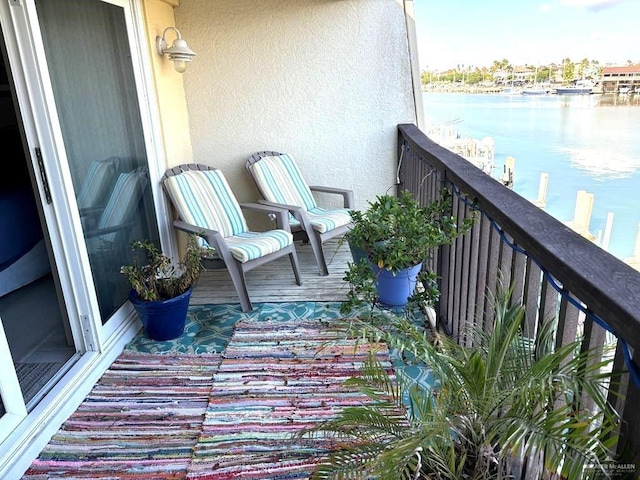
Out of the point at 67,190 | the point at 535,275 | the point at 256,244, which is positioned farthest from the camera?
the point at 256,244

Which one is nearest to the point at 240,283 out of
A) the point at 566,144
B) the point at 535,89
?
the point at 535,89

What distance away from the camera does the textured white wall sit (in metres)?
3.95

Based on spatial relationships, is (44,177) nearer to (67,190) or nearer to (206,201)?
(67,190)

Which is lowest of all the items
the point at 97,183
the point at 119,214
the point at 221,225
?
the point at 221,225

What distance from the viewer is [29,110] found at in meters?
2.02

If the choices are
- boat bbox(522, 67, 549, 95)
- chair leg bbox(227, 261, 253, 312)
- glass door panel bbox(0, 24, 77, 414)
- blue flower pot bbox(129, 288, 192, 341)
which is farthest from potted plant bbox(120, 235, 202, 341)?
boat bbox(522, 67, 549, 95)

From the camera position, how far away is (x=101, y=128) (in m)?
2.60

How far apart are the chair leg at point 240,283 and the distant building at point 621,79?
134 inches

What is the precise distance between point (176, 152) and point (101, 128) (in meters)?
1.13

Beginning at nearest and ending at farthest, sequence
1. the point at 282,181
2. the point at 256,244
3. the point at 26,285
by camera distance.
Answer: the point at 256,244 < the point at 26,285 < the point at 282,181

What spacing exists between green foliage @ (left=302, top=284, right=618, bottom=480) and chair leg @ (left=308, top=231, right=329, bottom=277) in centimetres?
225

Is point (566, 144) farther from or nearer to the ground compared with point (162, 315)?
farther from the ground

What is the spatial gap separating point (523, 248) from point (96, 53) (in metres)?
2.45

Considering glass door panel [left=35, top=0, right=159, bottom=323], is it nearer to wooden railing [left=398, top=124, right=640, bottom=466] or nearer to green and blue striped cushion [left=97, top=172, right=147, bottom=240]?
green and blue striped cushion [left=97, top=172, right=147, bottom=240]
